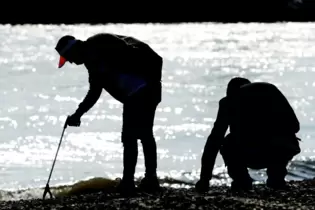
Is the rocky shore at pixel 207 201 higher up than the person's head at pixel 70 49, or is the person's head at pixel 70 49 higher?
the person's head at pixel 70 49

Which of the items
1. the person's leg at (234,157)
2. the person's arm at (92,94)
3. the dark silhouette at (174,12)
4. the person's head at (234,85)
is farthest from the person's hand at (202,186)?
the dark silhouette at (174,12)

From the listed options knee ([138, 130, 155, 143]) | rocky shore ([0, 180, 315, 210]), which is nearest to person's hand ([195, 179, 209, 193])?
rocky shore ([0, 180, 315, 210])

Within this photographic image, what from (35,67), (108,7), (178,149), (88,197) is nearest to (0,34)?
(35,67)

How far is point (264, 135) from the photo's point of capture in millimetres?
10617

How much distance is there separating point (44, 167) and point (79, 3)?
327 ft

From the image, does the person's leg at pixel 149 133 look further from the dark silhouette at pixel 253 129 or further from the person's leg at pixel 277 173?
the person's leg at pixel 277 173

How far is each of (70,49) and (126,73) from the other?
0.68 meters

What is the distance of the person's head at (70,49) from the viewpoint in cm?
1080

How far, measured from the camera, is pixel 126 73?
1085 cm

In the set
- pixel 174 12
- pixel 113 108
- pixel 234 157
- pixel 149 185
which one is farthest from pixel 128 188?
pixel 174 12

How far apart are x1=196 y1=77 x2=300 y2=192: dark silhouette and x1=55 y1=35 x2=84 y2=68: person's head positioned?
1.72 meters

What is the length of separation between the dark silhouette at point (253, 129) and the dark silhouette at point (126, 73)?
0.90m

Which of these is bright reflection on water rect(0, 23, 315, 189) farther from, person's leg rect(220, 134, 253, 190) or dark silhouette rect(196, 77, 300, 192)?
dark silhouette rect(196, 77, 300, 192)

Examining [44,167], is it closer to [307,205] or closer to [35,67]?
[307,205]
